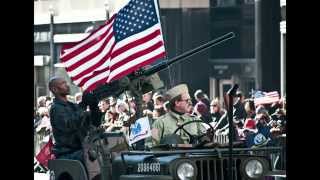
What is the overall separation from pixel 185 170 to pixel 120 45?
2.23 metres

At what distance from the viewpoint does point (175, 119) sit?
12.2 meters

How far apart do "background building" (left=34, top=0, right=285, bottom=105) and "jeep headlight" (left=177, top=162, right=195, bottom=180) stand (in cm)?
1978

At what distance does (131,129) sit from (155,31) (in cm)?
154

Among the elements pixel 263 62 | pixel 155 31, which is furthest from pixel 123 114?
pixel 263 62

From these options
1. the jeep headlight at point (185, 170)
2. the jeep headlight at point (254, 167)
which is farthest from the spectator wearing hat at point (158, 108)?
the jeep headlight at point (185, 170)

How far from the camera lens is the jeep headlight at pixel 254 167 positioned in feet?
38.4

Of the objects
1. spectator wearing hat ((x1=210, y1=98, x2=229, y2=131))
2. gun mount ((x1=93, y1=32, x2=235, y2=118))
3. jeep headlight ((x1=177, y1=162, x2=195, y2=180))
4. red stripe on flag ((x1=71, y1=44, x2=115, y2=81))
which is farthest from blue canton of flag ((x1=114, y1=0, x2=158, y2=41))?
spectator wearing hat ((x1=210, y1=98, x2=229, y2=131))

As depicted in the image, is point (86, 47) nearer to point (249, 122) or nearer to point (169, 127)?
point (169, 127)

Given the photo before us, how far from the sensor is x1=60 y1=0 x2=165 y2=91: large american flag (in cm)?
1301

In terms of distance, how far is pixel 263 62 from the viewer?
29312mm

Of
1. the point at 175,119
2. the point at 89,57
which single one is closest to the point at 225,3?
the point at 89,57

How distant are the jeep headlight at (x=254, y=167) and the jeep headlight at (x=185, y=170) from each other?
22.0 inches

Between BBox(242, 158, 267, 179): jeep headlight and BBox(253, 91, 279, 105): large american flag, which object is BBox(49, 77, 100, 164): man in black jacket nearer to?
BBox(242, 158, 267, 179): jeep headlight
